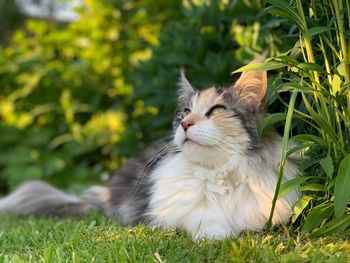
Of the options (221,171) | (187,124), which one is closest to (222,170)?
(221,171)

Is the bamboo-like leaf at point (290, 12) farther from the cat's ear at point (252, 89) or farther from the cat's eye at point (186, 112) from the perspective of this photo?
the cat's eye at point (186, 112)

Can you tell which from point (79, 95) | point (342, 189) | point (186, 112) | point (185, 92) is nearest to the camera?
point (342, 189)

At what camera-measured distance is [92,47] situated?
613cm

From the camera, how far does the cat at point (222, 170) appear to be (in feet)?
8.21

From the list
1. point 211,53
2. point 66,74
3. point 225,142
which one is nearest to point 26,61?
point 66,74

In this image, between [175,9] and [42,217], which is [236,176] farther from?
[175,9]

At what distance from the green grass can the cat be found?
117 mm

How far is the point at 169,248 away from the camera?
2.19 meters

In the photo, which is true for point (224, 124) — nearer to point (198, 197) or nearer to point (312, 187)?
point (198, 197)

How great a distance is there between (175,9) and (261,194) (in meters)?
3.42

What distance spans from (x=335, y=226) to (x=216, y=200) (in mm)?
566

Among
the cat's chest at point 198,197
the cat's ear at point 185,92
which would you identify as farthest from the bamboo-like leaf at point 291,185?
the cat's ear at point 185,92

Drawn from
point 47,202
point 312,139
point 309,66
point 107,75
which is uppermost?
point 309,66

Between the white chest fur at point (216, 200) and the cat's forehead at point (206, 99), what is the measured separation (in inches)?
9.9
